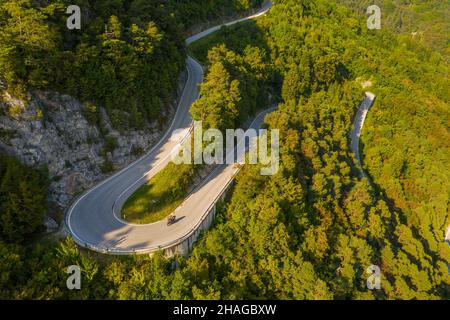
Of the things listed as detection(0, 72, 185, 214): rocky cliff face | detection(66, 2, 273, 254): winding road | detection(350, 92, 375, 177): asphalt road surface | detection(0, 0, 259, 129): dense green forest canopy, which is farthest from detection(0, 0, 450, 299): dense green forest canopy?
detection(0, 72, 185, 214): rocky cliff face

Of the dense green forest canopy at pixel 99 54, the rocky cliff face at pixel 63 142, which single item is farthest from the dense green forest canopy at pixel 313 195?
the rocky cliff face at pixel 63 142

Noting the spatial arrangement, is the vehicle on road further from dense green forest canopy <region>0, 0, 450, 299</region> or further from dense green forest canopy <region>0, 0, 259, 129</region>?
dense green forest canopy <region>0, 0, 259, 129</region>

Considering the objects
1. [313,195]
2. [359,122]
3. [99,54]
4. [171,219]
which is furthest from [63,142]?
[359,122]

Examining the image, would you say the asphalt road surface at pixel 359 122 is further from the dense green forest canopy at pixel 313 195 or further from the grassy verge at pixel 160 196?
the grassy verge at pixel 160 196

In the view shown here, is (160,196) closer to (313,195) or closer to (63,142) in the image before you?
(63,142)

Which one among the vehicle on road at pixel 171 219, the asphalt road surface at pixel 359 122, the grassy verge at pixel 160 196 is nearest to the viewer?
the vehicle on road at pixel 171 219
